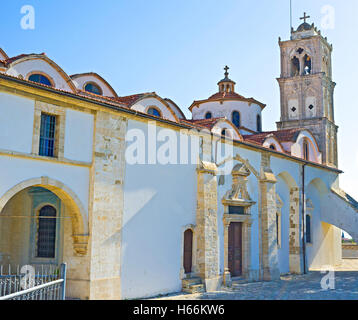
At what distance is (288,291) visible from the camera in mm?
15406

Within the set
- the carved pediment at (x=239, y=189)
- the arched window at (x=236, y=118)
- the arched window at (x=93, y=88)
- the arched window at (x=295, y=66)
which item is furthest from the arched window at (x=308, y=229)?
the arched window at (x=93, y=88)

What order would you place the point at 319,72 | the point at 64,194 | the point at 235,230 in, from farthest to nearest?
the point at 319,72
the point at 235,230
the point at 64,194

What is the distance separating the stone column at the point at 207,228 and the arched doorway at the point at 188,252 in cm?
23

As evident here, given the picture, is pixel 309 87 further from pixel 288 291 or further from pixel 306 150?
pixel 288 291

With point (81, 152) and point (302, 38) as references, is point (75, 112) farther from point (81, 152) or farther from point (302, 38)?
point (302, 38)

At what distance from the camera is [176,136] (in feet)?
48.6

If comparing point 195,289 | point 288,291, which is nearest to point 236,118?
point 288,291

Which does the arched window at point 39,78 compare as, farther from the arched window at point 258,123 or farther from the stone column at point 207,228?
the arched window at point 258,123

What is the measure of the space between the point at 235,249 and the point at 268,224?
208cm

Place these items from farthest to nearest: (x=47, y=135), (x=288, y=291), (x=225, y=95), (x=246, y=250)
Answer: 1. (x=225, y=95)
2. (x=246, y=250)
3. (x=288, y=291)
4. (x=47, y=135)

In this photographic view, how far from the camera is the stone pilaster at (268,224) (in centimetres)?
1820

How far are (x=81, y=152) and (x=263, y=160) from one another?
9383mm

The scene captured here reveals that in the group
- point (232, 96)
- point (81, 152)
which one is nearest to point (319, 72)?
point (232, 96)

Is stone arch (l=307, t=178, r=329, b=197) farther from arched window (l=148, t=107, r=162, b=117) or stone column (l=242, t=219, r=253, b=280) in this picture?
arched window (l=148, t=107, r=162, b=117)
